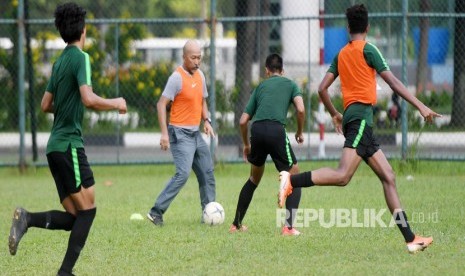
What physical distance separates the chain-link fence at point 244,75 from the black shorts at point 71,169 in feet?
28.4

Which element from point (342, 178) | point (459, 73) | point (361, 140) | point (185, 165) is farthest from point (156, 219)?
point (459, 73)

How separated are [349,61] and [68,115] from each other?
8.17ft

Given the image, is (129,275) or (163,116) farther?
(163,116)

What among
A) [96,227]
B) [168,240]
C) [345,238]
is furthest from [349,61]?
[96,227]

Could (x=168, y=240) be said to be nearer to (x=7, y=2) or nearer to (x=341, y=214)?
(x=341, y=214)

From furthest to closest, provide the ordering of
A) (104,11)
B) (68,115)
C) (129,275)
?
(104,11)
(129,275)
(68,115)

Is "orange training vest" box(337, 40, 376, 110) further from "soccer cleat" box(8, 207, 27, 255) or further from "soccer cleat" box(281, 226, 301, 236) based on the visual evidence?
"soccer cleat" box(8, 207, 27, 255)

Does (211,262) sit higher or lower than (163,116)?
lower

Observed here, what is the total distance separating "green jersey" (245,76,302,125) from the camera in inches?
384

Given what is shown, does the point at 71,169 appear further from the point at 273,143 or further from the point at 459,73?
the point at 459,73

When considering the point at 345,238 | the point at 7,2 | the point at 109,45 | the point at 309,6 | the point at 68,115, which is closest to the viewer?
the point at 68,115

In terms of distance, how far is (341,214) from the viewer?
11109 millimetres

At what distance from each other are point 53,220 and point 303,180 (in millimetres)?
2115

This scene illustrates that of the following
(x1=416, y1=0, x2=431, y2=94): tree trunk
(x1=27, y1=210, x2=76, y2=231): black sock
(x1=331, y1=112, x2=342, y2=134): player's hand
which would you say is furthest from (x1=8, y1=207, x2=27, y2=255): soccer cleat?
(x1=416, y1=0, x2=431, y2=94): tree trunk
